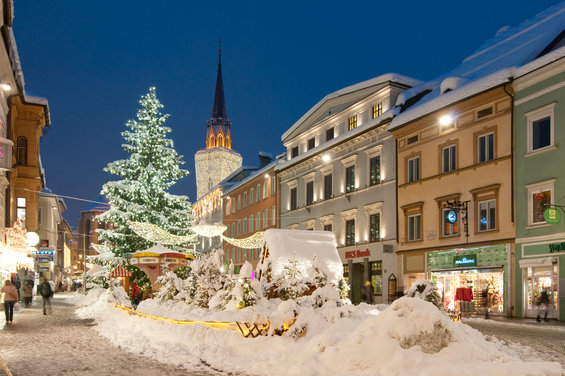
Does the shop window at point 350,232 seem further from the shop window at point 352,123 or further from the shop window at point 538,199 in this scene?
the shop window at point 538,199

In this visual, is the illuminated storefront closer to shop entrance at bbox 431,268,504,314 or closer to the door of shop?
shop entrance at bbox 431,268,504,314

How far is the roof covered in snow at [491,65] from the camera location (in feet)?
91.9

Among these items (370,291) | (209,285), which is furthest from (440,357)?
(370,291)

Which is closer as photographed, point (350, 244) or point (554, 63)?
point (554, 63)

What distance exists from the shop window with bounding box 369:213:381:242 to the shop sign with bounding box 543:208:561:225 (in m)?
13.3

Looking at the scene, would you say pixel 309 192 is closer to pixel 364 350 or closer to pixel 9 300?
pixel 9 300

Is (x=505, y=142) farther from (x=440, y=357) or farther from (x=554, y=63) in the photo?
(x=440, y=357)

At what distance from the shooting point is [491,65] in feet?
102

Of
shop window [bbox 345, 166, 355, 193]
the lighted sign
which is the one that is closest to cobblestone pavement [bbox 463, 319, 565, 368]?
the lighted sign

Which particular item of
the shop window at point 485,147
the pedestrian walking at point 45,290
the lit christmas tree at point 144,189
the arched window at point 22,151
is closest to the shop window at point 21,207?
the arched window at point 22,151

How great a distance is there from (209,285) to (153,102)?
63.5 ft

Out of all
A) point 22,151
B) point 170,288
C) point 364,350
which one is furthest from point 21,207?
point 364,350

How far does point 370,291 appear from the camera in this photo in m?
30.8

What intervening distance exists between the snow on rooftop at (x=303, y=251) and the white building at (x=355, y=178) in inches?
503
